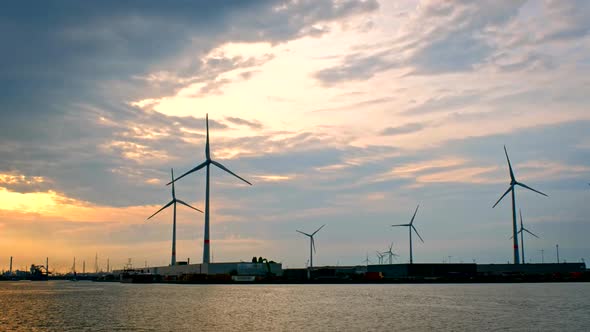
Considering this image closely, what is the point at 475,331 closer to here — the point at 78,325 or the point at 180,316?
the point at 180,316

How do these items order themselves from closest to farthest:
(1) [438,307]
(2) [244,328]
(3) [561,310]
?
(2) [244,328], (3) [561,310], (1) [438,307]

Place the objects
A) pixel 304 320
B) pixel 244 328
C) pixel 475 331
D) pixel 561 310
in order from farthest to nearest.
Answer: pixel 561 310 → pixel 304 320 → pixel 244 328 → pixel 475 331

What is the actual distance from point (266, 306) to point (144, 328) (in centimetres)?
4383

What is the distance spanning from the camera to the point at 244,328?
84.4 m

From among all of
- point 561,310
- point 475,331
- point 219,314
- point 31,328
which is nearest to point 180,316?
point 219,314

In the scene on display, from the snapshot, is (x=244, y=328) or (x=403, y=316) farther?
(x=403, y=316)

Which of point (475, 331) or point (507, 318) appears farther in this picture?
point (507, 318)

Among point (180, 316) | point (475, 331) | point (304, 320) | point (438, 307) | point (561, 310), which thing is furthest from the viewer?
A: point (438, 307)

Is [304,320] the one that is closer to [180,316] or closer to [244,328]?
[244,328]

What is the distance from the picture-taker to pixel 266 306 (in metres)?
124

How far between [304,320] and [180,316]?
21308 mm

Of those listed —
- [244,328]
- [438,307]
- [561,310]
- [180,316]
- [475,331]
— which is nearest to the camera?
[475,331]

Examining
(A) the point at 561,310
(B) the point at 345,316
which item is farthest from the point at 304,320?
(A) the point at 561,310

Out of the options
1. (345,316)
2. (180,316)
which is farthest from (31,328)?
(345,316)
